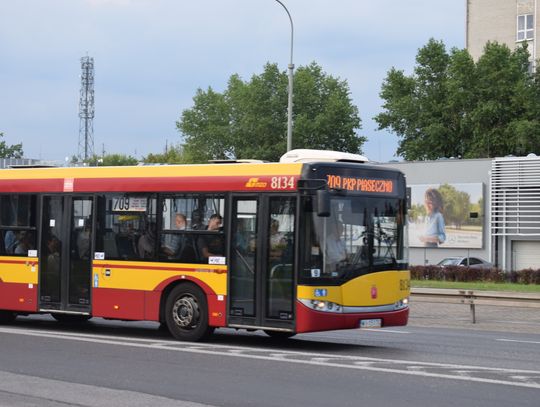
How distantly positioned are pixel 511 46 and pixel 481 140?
14608mm

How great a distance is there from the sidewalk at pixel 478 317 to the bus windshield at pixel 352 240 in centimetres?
703

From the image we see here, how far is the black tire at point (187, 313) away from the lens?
51.4ft

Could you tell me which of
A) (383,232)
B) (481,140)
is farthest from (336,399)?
(481,140)

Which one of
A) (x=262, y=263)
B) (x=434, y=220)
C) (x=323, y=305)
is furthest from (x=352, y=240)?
(x=434, y=220)

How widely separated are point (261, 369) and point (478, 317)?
1381 centimetres

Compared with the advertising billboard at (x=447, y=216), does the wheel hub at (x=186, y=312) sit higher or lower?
lower

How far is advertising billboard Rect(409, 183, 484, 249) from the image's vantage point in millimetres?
53531

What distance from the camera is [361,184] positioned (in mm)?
15133

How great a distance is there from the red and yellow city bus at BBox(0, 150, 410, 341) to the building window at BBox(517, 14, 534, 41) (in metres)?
62.6

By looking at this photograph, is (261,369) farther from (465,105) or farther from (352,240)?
(465,105)

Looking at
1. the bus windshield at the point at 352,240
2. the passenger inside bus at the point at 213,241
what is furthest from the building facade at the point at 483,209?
the passenger inside bus at the point at 213,241

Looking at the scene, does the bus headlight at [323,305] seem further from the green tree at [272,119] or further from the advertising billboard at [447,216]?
the green tree at [272,119]

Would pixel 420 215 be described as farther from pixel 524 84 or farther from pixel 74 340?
pixel 74 340

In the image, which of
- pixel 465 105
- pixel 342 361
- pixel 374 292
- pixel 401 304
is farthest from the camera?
pixel 465 105
